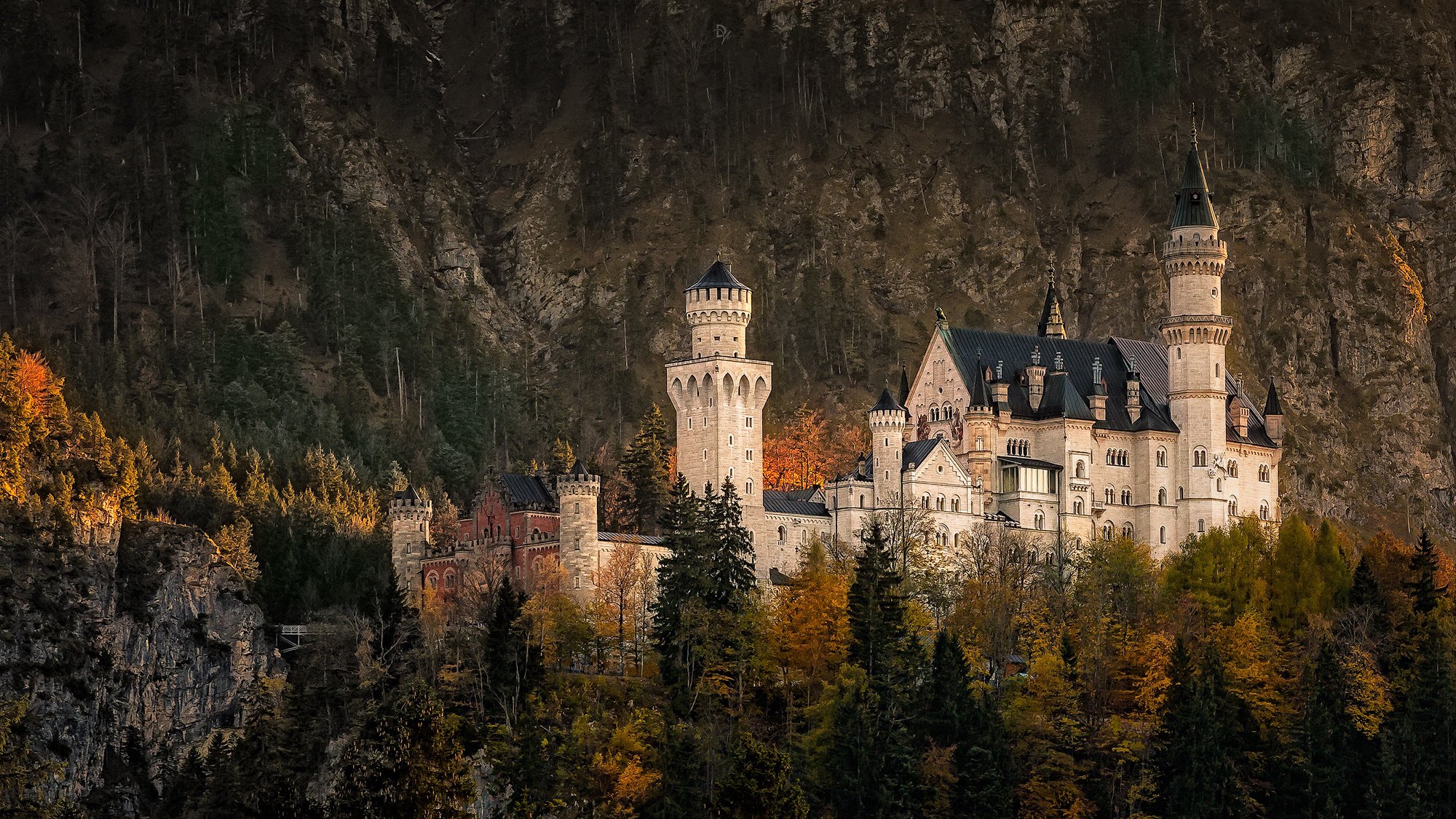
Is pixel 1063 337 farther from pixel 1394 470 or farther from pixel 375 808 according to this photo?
pixel 375 808

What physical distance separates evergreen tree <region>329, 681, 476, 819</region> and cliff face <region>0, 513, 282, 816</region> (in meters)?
41.2

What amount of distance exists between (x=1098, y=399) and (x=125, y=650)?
55.4 meters

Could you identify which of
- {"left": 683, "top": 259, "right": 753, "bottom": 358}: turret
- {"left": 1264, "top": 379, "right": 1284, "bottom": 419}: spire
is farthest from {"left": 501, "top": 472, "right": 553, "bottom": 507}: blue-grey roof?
{"left": 1264, "top": 379, "right": 1284, "bottom": 419}: spire

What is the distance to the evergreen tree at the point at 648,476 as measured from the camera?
434 feet

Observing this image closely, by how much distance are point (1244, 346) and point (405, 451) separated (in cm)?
6778

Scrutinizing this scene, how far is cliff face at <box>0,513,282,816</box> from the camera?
124 metres

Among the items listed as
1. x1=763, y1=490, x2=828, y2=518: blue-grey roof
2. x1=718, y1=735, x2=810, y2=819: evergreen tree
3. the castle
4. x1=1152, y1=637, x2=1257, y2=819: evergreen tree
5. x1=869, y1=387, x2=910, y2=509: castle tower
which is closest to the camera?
x1=718, y1=735, x2=810, y2=819: evergreen tree

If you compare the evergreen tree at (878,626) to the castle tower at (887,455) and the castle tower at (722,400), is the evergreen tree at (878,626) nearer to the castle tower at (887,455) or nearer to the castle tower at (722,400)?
the castle tower at (722,400)

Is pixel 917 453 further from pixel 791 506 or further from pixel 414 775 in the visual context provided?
pixel 414 775

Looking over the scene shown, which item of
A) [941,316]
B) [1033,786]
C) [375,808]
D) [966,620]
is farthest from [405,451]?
[375,808]

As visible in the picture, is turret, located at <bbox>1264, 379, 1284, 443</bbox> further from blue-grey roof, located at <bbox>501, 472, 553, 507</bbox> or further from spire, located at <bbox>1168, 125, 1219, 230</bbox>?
blue-grey roof, located at <bbox>501, 472, 553, 507</bbox>

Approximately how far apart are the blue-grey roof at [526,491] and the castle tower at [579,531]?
4294 mm

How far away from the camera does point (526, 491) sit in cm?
12188

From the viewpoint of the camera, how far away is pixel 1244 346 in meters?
193
